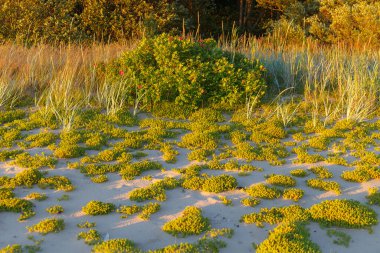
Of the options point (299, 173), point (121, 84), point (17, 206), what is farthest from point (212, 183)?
point (121, 84)

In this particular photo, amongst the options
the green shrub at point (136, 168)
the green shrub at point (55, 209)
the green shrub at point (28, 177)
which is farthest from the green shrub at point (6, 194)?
the green shrub at point (136, 168)

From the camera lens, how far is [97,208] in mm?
5500

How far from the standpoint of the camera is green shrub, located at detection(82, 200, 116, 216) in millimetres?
5469

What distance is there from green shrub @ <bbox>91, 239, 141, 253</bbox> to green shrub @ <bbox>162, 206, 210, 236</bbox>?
0.52m

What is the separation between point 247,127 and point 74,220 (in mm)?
4108

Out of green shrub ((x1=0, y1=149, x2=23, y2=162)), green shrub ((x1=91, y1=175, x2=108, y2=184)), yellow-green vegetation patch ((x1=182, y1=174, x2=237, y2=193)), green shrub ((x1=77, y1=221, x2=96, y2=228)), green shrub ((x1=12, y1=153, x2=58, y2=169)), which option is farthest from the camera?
green shrub ((x1=0, y1=149, x2=23, y2=162))

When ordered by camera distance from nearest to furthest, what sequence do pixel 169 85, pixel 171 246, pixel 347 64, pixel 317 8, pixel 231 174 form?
pixel 171 246
pixel 231 174
pixel 169 85
pixel 347 64
pixel 317 8

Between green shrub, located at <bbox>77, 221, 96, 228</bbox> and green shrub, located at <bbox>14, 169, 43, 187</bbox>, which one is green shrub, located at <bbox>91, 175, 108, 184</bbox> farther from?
green shrub, located at <bbox>77, 221, 96, 228</bbox>

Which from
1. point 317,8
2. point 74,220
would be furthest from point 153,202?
point 317,8

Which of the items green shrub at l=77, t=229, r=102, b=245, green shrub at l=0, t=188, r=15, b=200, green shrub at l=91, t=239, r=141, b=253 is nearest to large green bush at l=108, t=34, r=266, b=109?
green shrub at l=0, t=188, r=15, b=200

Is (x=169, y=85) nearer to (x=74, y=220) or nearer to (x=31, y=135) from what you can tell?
(x=31, y=135)

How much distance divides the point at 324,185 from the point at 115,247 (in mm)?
2995

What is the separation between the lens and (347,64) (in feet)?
36.2

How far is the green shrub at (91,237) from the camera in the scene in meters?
4.89
